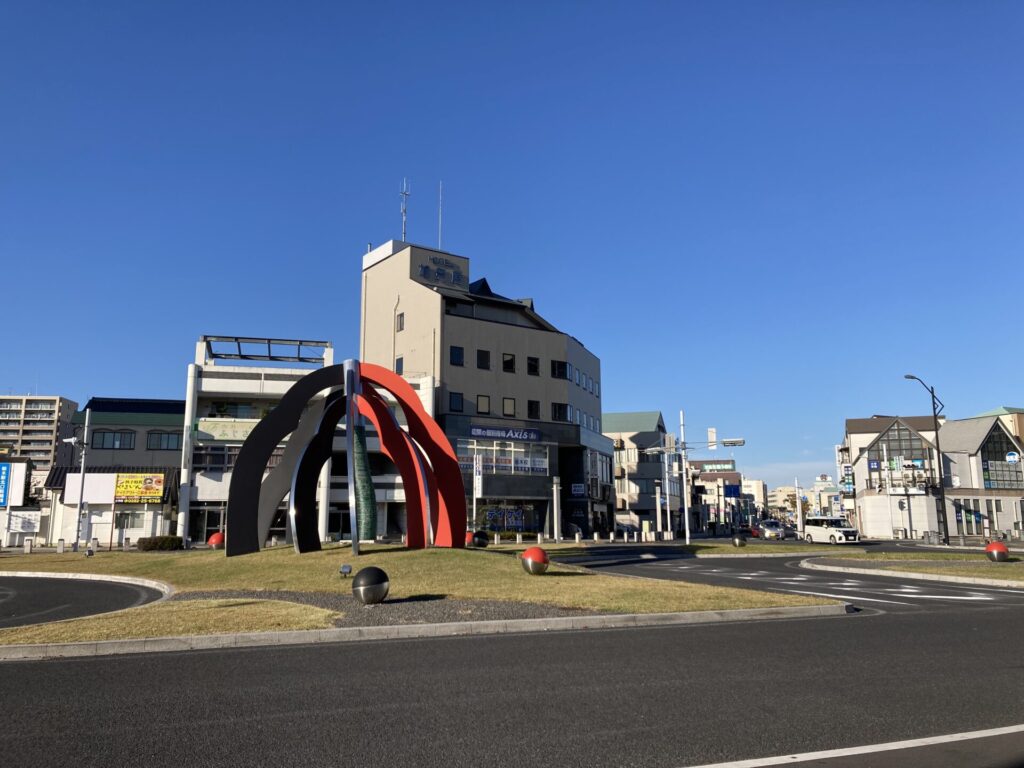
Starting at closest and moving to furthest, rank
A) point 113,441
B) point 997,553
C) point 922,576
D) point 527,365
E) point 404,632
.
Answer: point 404,632
point 922,576
point 997,553
point 113,441
point 527,365

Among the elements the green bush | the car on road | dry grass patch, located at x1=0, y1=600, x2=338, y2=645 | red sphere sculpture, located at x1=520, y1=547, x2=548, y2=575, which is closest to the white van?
the car on road

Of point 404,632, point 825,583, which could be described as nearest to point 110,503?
point 825,583

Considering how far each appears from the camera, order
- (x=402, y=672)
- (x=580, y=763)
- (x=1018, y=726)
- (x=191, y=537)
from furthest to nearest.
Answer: (x=191, y=537) → (x=402, y=672) → (x=1018, y=726) → (x=580, y=763)

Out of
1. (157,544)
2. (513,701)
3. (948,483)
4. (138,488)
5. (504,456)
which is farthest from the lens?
(948,483)

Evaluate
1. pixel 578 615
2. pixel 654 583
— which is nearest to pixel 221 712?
pixel 578 615

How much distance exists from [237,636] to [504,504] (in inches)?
2102

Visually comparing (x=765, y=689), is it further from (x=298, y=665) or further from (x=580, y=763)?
(x=298, y=665)

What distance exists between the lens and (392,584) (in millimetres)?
19828

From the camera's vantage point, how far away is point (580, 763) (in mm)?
5695

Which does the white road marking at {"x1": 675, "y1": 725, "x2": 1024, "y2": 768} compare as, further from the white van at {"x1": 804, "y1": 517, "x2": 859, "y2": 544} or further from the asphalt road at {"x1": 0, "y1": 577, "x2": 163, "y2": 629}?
the white van at {"x1": 804, "y1": 517, "x2": 859, "y2": 544}

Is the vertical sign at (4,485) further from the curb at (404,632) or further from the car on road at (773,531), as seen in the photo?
the car on road at (773,531)

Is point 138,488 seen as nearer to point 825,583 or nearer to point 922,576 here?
point 825,583

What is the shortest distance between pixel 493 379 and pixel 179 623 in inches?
2240

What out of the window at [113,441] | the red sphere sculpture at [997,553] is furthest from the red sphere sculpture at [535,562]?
the window at [113,441]
